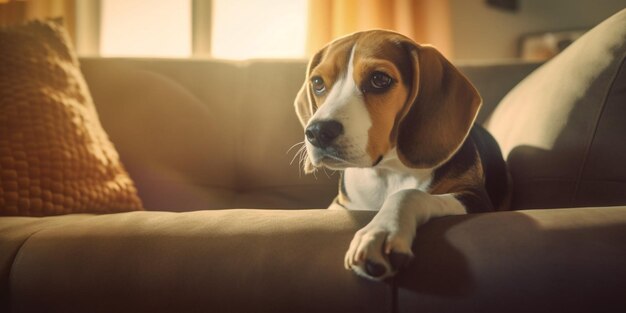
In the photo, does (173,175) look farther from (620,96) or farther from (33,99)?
(620,96)

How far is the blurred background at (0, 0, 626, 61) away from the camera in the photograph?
312cm

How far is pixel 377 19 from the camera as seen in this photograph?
9.95ft

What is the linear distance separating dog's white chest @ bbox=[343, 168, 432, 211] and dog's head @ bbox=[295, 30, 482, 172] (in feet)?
0.33

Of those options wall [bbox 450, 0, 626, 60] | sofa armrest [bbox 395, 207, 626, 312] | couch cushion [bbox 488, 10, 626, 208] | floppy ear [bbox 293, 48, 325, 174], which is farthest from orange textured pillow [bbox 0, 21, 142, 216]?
wall [bbox 450, 0, 626, 60]

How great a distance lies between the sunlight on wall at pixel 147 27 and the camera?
354cm

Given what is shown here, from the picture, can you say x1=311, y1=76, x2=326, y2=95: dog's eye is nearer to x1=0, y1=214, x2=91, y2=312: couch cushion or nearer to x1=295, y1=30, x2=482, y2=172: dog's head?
x1=295, y1=30, x2=482, y2=172: dog's head

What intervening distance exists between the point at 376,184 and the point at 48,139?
963 mm

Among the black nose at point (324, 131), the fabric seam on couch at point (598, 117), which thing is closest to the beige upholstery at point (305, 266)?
the black nose at point (324, 131)

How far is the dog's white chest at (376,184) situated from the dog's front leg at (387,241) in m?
0.41

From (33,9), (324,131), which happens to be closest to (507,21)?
(324,131)

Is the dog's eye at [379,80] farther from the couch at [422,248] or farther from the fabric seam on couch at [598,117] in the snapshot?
the fabric seam on couch at [598,117]

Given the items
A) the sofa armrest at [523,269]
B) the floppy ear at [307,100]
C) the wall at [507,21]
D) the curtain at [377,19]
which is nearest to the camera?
the sofa armrest at [523,269]

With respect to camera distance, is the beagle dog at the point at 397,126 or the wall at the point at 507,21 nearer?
the beagle dog at the point at 397,126

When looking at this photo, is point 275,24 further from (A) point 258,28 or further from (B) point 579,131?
(B) point 579,131
